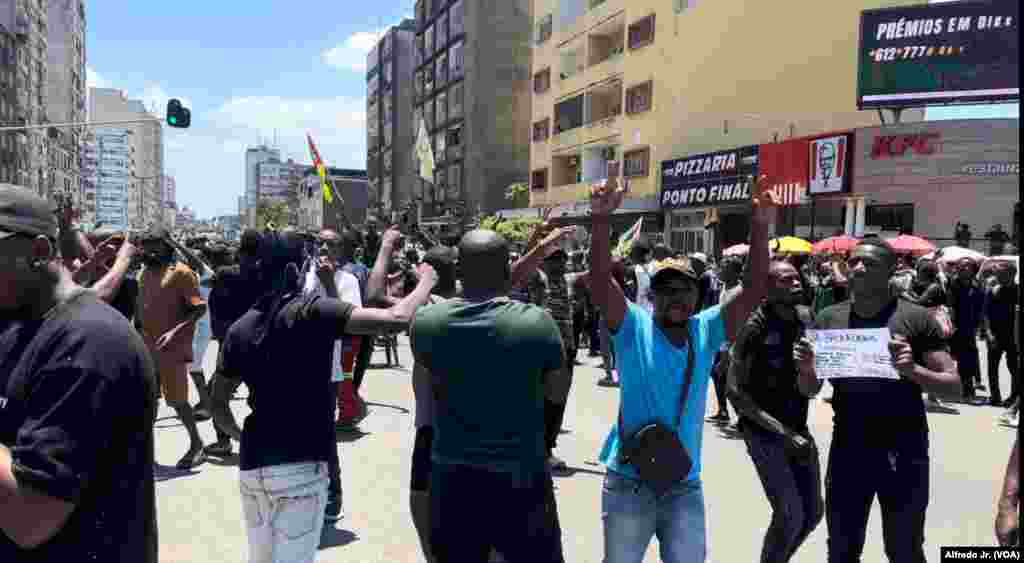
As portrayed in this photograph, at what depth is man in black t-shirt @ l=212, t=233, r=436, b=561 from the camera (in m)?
3.04

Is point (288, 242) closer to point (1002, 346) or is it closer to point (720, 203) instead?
point (1002, 346)

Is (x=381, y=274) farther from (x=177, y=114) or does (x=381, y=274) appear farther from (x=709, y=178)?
(x=709, y=178)

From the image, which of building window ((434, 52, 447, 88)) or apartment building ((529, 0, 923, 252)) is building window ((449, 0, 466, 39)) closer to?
building window ((434, 52, 447, 88))

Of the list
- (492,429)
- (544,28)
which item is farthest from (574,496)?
(544,28)

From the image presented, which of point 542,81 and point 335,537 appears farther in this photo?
point 542,81

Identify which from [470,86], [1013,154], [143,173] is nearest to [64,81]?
[470,86]

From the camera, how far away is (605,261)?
10.5 ft

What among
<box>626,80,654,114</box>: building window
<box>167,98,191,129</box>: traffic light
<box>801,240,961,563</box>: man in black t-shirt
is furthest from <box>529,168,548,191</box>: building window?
<box>801,240,961,563</box>: man in black t-shirt

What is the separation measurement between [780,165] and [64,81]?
300 ft

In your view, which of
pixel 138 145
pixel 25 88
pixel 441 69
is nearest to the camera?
pixel 441 69

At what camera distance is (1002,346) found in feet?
31.1

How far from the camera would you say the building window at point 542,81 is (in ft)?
147

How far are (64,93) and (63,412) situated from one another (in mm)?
106619

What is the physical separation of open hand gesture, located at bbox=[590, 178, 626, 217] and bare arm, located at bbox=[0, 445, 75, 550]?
213 centimetres
